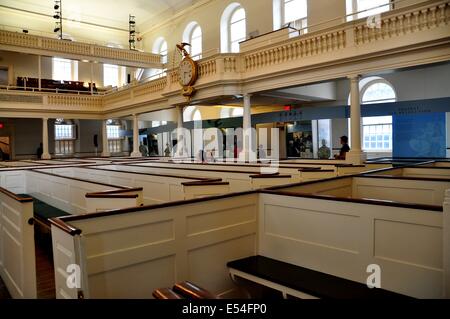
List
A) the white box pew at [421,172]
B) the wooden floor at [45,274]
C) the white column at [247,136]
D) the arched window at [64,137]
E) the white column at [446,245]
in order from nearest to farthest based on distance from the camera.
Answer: the white column at [446,245]
the wooden floor at [45,274]
the white box pew at [421,172]
the white column at [247,136]
the arched window at [64,137]

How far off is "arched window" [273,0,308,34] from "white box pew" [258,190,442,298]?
37.7ft

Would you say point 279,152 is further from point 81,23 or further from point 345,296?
point 81,23

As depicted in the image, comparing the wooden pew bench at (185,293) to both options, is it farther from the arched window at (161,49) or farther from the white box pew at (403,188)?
the arched window at (161,49)

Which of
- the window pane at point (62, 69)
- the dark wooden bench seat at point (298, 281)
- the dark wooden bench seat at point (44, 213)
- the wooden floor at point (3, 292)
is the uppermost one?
the window pane at point (62, 69)

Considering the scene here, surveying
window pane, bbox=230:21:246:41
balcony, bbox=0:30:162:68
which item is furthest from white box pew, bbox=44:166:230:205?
balcony, bbox=0:30:162:68

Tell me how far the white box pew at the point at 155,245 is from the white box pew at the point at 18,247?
0.71 m

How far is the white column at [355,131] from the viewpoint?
8.25 metres

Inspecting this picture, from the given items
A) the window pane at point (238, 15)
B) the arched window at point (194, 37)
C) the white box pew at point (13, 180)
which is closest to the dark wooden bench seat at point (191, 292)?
the white box pew at point (13, 180)

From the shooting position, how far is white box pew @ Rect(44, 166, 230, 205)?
15.4 ft

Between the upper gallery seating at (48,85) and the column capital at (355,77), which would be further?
the upper gallery seating at (48,85)

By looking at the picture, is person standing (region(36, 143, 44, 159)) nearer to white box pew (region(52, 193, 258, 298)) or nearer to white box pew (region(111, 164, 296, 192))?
white box pew (region(111, 164, 296, 192))

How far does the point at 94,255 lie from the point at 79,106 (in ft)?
55.0

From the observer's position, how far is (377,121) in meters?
13.2
